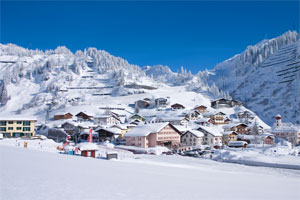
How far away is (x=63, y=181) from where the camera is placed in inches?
408

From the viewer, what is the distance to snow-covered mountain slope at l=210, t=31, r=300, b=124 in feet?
374

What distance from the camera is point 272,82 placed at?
14175cm

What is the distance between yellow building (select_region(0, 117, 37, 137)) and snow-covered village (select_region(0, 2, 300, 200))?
0.65 feet

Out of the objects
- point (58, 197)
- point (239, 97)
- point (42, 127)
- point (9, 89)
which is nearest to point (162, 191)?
point (58, 197)

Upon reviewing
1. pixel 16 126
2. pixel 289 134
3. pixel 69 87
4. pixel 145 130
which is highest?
pixel 69 87

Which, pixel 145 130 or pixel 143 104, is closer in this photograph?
pixel 145 130

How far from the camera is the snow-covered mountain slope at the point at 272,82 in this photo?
114 m

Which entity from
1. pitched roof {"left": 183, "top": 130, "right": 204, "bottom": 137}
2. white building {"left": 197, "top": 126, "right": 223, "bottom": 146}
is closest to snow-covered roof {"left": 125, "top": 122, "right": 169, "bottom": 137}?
pitched roof {"left": 183, "top": 130, "right": 204, "bottom": 137}

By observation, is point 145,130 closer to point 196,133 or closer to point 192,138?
point 192,138

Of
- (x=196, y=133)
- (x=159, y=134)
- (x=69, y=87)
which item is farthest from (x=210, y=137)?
(x=69, y=87)

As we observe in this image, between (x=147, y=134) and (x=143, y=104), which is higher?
(x=143, y=104)

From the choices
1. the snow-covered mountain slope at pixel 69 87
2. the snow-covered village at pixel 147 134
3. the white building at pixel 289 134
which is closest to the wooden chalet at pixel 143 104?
the snow-covered village at pixel 147 134

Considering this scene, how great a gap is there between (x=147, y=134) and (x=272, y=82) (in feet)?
381

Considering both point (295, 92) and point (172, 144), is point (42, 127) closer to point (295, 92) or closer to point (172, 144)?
point (172, 144)
